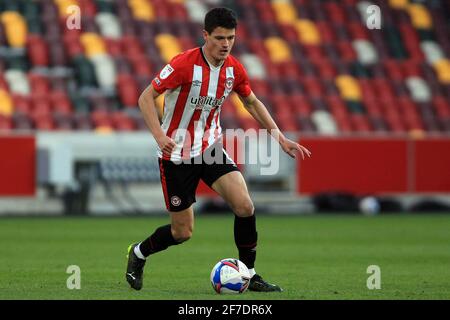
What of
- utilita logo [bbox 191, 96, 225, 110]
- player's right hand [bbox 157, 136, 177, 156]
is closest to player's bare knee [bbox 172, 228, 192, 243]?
player's right hand [bbox 157, 136, 177, 156]

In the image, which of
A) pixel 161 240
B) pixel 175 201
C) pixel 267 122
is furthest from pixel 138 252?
pixel 267 122

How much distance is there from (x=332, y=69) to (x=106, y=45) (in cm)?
571

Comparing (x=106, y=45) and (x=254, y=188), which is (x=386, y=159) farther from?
(x=106, y=45)

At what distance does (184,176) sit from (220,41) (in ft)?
3.57

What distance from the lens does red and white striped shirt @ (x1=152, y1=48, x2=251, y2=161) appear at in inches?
317

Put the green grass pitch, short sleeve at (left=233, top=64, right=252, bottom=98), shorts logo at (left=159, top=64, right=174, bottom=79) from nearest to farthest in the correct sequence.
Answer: shorts logo at (left=159, top=64, right=174, bottom=79)
the green grass pitch
short sleeve at (left=233, top=64, right=252, bottom=98)

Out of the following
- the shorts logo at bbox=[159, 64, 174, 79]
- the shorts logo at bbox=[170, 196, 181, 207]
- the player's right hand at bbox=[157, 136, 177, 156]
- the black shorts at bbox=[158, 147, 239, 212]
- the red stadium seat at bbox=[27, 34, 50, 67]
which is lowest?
the shorts logo at bbox=[170, 196, 181, 207]

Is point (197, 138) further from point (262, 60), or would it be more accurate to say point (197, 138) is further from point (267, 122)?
point (262, 60)

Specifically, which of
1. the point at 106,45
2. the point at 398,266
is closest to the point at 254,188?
the point at 106,45

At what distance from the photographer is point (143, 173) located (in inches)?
808

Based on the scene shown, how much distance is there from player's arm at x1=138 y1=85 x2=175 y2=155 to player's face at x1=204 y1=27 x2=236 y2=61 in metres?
0.54

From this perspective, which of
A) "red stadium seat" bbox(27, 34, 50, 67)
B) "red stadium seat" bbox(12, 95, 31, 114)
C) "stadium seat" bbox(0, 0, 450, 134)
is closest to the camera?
"red stadium seat" bbox(12, 95, 31, 114)

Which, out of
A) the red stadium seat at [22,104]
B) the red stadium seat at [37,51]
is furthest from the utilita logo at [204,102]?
the red stadium seat at [37,51]

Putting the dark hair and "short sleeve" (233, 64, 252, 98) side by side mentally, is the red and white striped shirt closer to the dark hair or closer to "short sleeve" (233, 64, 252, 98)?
"short sleeve" (233, 64, 252, 98)
